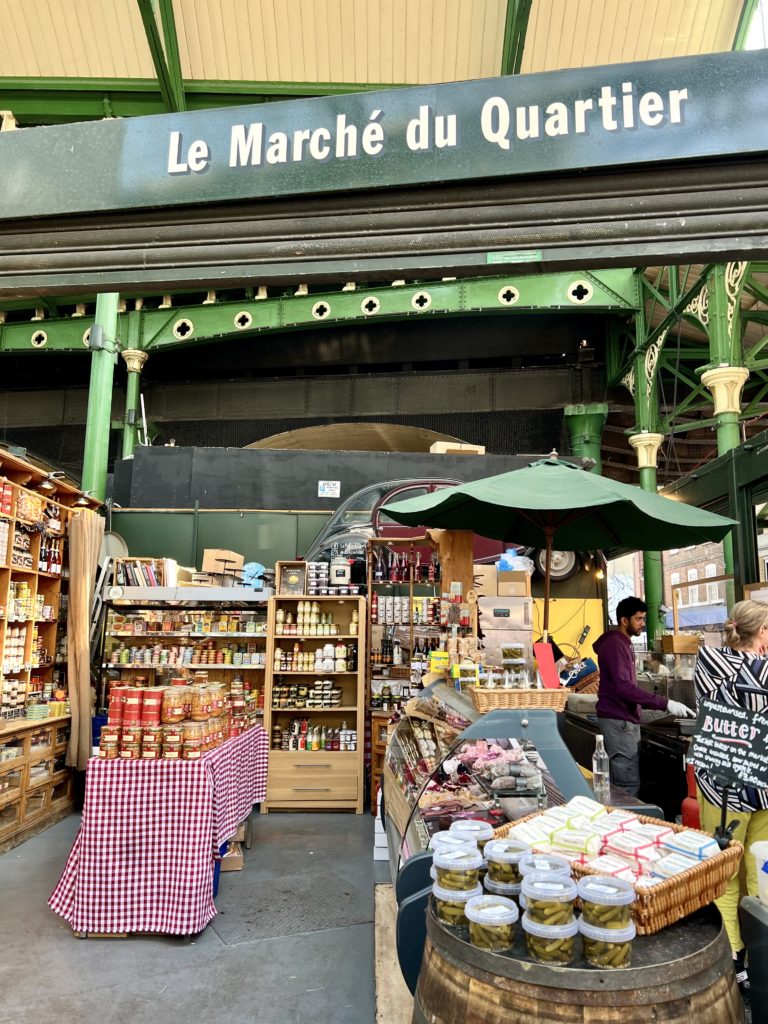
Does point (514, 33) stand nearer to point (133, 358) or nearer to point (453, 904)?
point (133, 358)

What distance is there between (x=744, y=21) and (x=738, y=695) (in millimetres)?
8743

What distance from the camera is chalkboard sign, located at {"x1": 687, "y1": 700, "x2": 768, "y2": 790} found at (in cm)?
245

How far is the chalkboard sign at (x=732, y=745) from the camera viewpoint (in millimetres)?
2445

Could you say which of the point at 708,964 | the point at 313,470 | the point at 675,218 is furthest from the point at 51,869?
the point at 313,470

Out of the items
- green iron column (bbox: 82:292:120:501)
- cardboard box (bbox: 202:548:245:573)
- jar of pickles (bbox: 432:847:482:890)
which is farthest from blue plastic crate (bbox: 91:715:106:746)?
jar of pickles (bbox: 432:847:482:890)

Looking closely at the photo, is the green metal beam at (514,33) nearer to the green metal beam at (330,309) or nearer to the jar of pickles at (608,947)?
the green metal beam at (330,309)

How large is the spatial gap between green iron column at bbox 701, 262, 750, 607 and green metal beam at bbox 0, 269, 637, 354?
3.20 meters

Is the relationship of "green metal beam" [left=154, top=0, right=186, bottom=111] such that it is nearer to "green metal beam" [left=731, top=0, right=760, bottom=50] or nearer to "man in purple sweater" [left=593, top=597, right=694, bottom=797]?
"green metal beam" [left=731, top=0, right=760, bottom=50]

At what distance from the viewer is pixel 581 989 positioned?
142 cm

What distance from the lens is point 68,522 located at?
719 centimetres

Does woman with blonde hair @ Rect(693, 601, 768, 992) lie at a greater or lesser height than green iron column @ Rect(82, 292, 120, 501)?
lesser

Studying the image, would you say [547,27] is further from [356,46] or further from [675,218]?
[675,218]

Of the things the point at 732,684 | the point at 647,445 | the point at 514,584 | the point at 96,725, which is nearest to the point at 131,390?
Answer: the point at 96,725

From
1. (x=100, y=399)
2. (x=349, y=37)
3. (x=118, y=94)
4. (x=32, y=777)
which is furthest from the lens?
(x=118, y=94)
